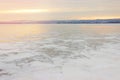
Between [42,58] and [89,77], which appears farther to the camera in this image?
[42,58]

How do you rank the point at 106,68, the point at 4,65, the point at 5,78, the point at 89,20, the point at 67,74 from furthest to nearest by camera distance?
the point at 89,20, the point at 4,65, the point at 106,68, the point at 67,74, the point at 5,78

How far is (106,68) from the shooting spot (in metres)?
3.21

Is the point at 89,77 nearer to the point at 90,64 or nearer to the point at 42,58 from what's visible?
the point at 90,64

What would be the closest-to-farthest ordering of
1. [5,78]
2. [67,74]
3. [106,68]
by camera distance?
[5,78], [67,74], [106,68]

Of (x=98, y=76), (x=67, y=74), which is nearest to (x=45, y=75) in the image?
(x=67, y=74)

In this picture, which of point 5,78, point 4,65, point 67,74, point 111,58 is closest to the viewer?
point 5,78

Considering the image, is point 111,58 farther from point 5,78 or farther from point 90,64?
point 5,78

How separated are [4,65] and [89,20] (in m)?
31.5

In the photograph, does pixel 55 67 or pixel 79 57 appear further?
pixel 79 57

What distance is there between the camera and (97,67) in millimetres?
3279

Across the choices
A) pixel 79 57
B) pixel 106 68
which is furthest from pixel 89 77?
pixel 79 57

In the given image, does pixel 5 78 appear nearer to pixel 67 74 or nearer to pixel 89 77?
pixel 67 74

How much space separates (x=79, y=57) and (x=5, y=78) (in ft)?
5.51

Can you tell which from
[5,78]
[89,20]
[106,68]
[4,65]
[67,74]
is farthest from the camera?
[89,20]
